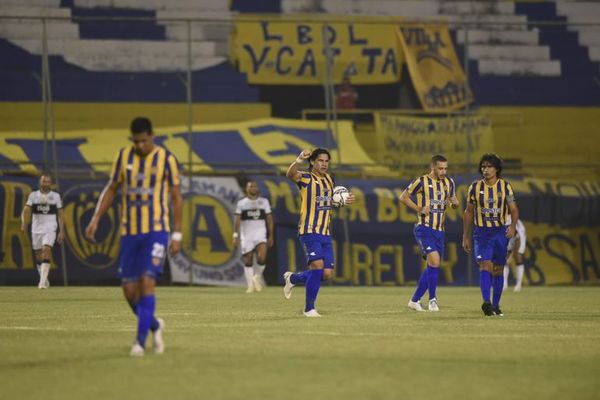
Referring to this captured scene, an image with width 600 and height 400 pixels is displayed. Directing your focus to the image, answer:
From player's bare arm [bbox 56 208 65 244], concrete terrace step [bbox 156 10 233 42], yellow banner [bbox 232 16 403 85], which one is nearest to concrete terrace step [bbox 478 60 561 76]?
yellow banner [bbox 232 16 403 85]

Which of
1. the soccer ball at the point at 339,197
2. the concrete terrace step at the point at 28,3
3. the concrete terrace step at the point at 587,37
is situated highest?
the concrete terrace step at the point at 28,3

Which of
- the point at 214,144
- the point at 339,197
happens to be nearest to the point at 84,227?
the point at 214,144

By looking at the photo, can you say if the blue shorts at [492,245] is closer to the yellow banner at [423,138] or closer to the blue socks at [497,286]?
the blue socks at [497,286]

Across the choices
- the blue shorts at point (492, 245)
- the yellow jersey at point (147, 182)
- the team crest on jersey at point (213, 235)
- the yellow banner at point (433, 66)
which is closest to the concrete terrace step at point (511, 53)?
the yellow banner at point (433, 66)

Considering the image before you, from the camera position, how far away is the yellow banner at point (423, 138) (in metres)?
30.3

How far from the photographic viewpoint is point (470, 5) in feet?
115

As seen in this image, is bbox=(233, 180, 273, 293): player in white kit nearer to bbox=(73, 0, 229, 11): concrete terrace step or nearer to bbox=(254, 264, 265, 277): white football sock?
bbox=(254, 264, 265, 277): white football sock

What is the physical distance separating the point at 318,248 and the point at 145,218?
18.8 ft

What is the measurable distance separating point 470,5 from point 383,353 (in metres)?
25.8

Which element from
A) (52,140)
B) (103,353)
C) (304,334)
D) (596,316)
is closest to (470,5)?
(52,140)

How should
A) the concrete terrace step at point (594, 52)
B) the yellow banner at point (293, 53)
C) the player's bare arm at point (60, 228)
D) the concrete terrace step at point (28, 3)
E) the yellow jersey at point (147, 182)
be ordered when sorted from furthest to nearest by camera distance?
the concrete terrace step at point (594, 52)
the yellow banner at point (293, 53)
the concrete terrace step at point (28, 3)
the player's bare arm at point (60, 228)
the yellow jersey at point (147, 182)

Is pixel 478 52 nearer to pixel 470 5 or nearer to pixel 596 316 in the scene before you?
pixel 470 5

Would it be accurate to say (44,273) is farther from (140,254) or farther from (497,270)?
(140,254)

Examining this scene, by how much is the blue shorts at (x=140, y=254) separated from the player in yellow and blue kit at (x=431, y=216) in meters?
7.52
